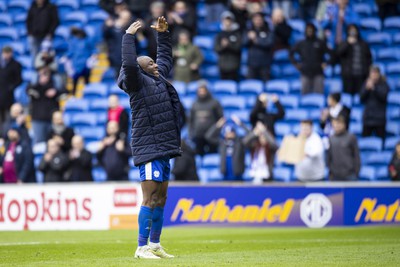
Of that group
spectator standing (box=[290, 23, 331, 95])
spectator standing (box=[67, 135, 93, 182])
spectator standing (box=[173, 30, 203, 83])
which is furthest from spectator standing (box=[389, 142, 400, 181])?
spectator standing (box=[67, 135, 93, 182])

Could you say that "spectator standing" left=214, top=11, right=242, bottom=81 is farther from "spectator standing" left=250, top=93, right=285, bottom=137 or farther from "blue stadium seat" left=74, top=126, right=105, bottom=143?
"blue stadium seat" left=74, top=126, right=105, bottom=143

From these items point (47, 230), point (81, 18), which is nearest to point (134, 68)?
point (47, 230)

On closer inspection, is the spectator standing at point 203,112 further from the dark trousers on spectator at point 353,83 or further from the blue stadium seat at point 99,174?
the dark trousers on spectator at point 353,83

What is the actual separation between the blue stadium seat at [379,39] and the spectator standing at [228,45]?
3425mm

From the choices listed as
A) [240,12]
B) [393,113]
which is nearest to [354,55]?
[393,113]

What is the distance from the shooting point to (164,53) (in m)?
12.0

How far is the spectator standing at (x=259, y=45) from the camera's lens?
23234 millimetres

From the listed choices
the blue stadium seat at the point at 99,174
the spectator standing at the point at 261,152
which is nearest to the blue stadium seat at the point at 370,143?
the spectator standing at the point at 261,152

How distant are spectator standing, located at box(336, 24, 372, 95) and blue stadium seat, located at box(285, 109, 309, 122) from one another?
1305 mm

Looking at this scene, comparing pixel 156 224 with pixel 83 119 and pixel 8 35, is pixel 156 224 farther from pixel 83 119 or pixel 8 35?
pixel 8 35

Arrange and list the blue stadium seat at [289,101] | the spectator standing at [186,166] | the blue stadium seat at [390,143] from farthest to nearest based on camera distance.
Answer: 1. the blue stadium seat at [289,101]
2. the blue stadium seat at [390,143]
3. the spectator standing at [186,166]

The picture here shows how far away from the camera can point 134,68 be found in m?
11.1

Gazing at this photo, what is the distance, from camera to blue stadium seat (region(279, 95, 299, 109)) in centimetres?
2347

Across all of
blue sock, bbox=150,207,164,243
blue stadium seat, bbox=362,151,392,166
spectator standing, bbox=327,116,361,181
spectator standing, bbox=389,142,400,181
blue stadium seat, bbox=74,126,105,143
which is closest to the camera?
blue sock, bbox=150,207,164,243
